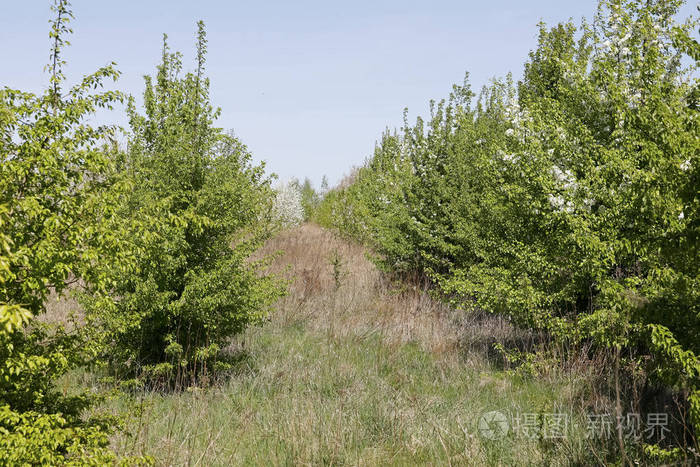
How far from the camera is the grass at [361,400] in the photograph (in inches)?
186

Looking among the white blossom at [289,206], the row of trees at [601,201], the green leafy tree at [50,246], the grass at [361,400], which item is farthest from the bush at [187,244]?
the white blossom at [289,206]

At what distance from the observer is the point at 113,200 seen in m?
3.67

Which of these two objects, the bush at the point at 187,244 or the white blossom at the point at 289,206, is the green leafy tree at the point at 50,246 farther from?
the white blossom at the point at 289,206

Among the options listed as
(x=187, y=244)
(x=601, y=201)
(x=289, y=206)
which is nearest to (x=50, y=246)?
(x=187, y=244)

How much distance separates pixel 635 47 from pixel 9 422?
290 inches

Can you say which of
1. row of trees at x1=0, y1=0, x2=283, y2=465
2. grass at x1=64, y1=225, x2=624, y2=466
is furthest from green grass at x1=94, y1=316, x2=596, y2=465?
row of trees at x1=0, y1=0, x2=283, y2=465

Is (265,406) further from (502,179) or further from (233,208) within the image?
(502,179)

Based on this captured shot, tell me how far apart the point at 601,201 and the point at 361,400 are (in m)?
3.63

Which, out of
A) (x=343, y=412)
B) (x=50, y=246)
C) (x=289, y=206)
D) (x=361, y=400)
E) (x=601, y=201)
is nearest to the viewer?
(x=50, y=246)

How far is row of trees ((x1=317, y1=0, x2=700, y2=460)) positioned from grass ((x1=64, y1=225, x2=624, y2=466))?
979mm

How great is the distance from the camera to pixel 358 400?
6.04m

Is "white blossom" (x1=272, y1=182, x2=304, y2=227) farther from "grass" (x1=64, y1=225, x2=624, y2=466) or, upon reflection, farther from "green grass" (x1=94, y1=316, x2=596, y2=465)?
"green grass" (x1=94, y1=316, x2=596, y2=465)

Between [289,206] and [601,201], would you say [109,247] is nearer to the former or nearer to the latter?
[601,201]

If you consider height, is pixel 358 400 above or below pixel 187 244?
below
